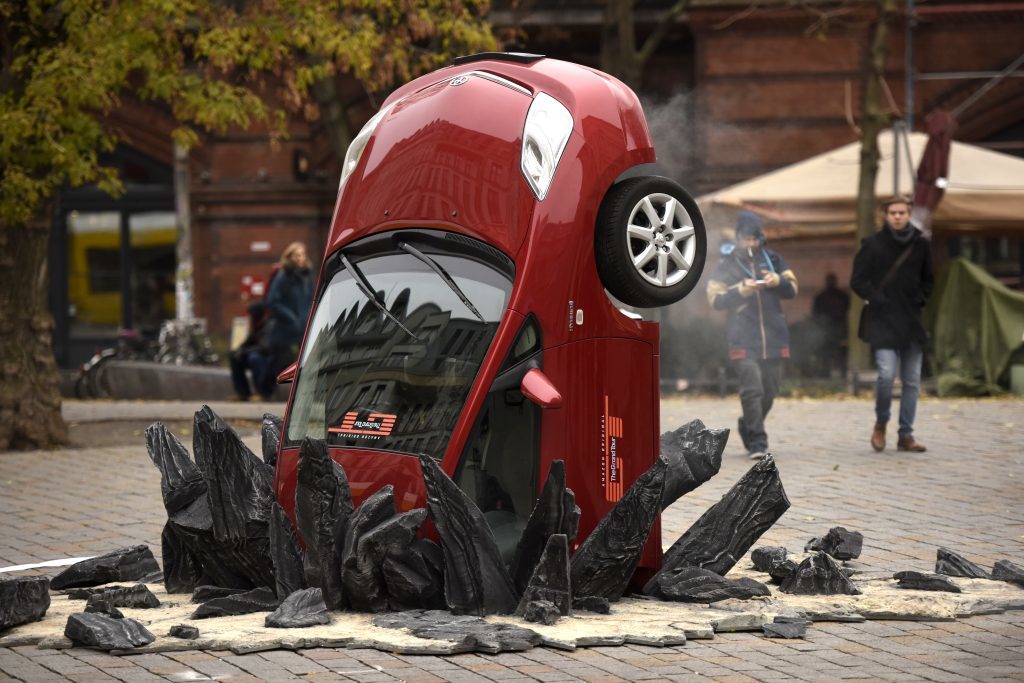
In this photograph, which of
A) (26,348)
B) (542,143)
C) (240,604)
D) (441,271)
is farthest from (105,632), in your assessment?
(26,348)

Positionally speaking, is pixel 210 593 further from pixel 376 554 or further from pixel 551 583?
pixel 551 583

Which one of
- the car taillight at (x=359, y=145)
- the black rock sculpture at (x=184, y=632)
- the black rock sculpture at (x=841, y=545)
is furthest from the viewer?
the black rock sculpture at (x=841, y=545)

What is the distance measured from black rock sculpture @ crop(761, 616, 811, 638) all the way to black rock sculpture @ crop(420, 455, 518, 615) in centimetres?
99

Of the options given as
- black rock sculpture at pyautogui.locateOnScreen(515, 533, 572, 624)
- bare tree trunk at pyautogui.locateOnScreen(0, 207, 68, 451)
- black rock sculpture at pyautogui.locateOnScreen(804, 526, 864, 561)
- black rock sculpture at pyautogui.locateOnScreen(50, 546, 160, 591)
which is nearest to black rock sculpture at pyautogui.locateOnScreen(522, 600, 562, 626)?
black rock sculpture at pyautogui.locateOnScreen(515, 533, 572, 624)

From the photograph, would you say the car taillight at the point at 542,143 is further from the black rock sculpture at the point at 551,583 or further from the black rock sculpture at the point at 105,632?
the black rock sculpture at the point at 105,632

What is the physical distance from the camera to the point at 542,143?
6.80m

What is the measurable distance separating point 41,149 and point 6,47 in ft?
3.63

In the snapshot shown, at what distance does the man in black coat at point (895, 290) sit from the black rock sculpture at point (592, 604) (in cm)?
612

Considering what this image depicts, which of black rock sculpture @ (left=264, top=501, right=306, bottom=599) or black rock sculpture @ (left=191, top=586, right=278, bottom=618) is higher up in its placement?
black rock sculpture @ (left=264, top=501, right=306, bottom=599)

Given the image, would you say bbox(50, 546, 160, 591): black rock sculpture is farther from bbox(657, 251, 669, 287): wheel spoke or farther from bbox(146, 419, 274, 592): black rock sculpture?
bbox(657, 251, 669, 287): wheel spoke

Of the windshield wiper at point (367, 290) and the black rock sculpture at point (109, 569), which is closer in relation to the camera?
the windshield wiper at point (367, 290)

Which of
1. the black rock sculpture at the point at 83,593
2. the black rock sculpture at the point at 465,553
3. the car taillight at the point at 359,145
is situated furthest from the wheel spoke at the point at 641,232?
the black rock sculpture at the point at 83,593

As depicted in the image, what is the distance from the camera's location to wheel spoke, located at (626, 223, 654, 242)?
6.92 metres

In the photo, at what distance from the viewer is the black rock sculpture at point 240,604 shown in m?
6.60
